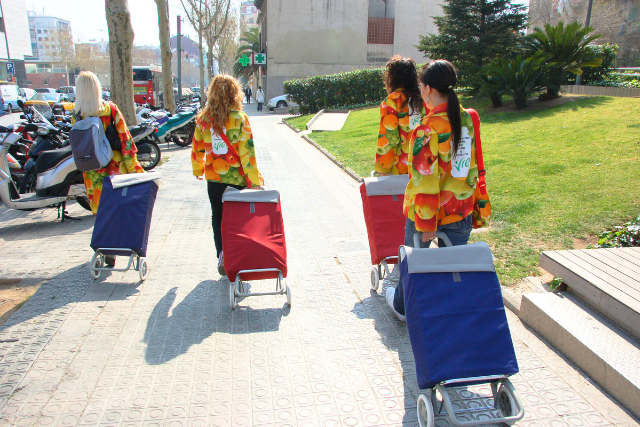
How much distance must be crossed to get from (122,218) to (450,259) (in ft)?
10.7

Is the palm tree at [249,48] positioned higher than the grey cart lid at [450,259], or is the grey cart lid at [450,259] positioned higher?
the palm tree at [249,48]

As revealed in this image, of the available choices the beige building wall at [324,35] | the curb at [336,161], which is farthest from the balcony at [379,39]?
the curb at [336,161]

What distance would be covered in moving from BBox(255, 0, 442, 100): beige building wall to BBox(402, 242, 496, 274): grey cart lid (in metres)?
37.1

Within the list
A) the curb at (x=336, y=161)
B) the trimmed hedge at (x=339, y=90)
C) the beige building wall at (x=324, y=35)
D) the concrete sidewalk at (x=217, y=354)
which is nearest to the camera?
the concrete sidewalk at (x=217, y=354)

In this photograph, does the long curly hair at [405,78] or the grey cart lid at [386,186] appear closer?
the grey cart lid at [386,186]

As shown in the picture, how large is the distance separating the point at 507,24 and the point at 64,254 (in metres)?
16.7

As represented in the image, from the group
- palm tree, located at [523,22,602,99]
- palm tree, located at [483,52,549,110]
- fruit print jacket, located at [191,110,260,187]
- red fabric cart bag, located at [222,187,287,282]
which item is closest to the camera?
red fabric cart bag, located at [222,187,287,282]

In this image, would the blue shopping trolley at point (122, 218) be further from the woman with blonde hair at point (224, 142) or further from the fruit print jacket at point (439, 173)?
the fruit print jacket at point (439, 173)

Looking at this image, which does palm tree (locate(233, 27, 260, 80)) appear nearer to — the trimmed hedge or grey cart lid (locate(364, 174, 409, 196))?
the trimmed hedge

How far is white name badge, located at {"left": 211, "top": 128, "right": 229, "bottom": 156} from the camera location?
4.41 m

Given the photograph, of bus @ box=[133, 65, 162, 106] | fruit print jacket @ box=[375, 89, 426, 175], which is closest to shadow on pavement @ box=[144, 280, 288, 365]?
fruit print jacket @ box=[375, 89, 426, 175]

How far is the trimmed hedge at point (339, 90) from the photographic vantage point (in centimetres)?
2503

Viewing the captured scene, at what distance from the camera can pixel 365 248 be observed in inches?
226

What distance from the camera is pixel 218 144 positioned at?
4418mm
